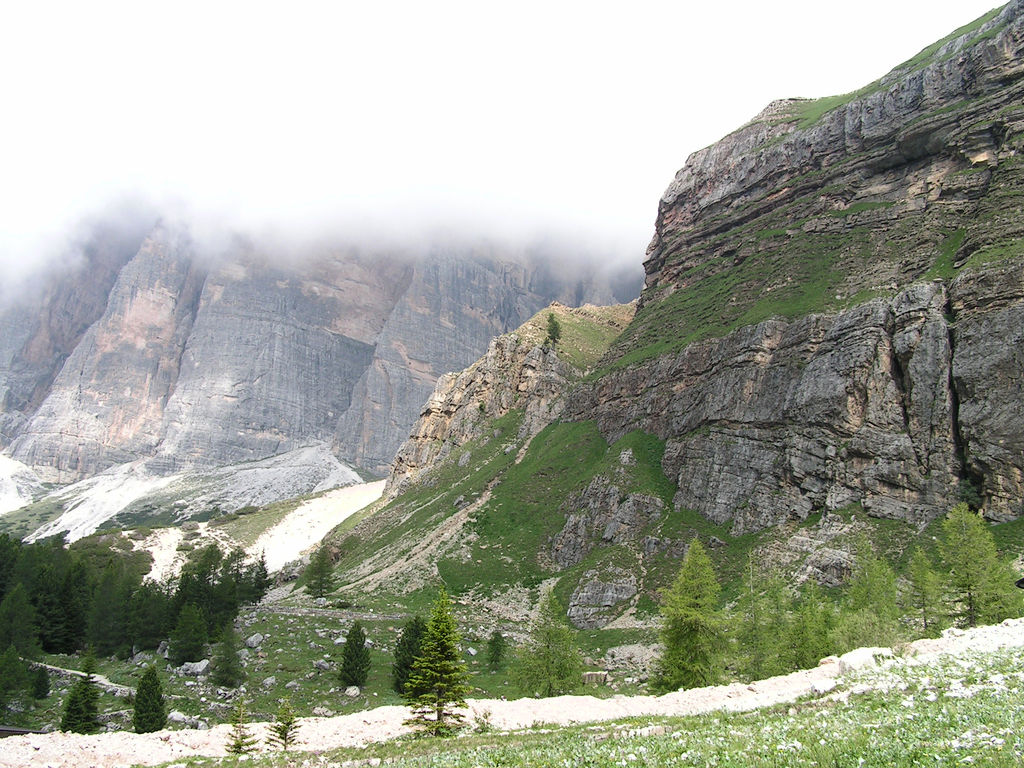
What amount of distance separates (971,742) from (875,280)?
8863 cm

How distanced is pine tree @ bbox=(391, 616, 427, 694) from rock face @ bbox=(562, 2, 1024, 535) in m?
44.4

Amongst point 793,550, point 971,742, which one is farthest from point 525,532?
point 971,742

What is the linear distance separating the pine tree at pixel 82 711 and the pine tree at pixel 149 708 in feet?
8.05

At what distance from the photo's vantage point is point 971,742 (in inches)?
437

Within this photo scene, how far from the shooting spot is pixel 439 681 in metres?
28.8

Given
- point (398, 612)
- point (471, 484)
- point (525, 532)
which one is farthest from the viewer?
point (471, 484)

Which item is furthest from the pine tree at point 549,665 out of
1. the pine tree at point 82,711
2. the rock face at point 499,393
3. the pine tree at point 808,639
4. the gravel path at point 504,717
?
the rock face at point 499,393

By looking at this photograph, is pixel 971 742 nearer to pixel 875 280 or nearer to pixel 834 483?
pixel 834 483

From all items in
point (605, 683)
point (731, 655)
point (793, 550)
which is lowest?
point (605, 683)

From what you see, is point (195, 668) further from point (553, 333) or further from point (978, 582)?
point (553, 333)

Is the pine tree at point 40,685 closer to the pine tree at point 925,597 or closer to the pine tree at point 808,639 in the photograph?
the pine tree at point 808,639

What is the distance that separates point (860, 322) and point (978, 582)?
43.8 metres

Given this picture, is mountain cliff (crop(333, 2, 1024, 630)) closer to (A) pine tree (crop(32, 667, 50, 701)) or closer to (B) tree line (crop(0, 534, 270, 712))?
(B) tree line (crop(0, 534, 270, 712))

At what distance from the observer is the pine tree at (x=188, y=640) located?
2039 inches
